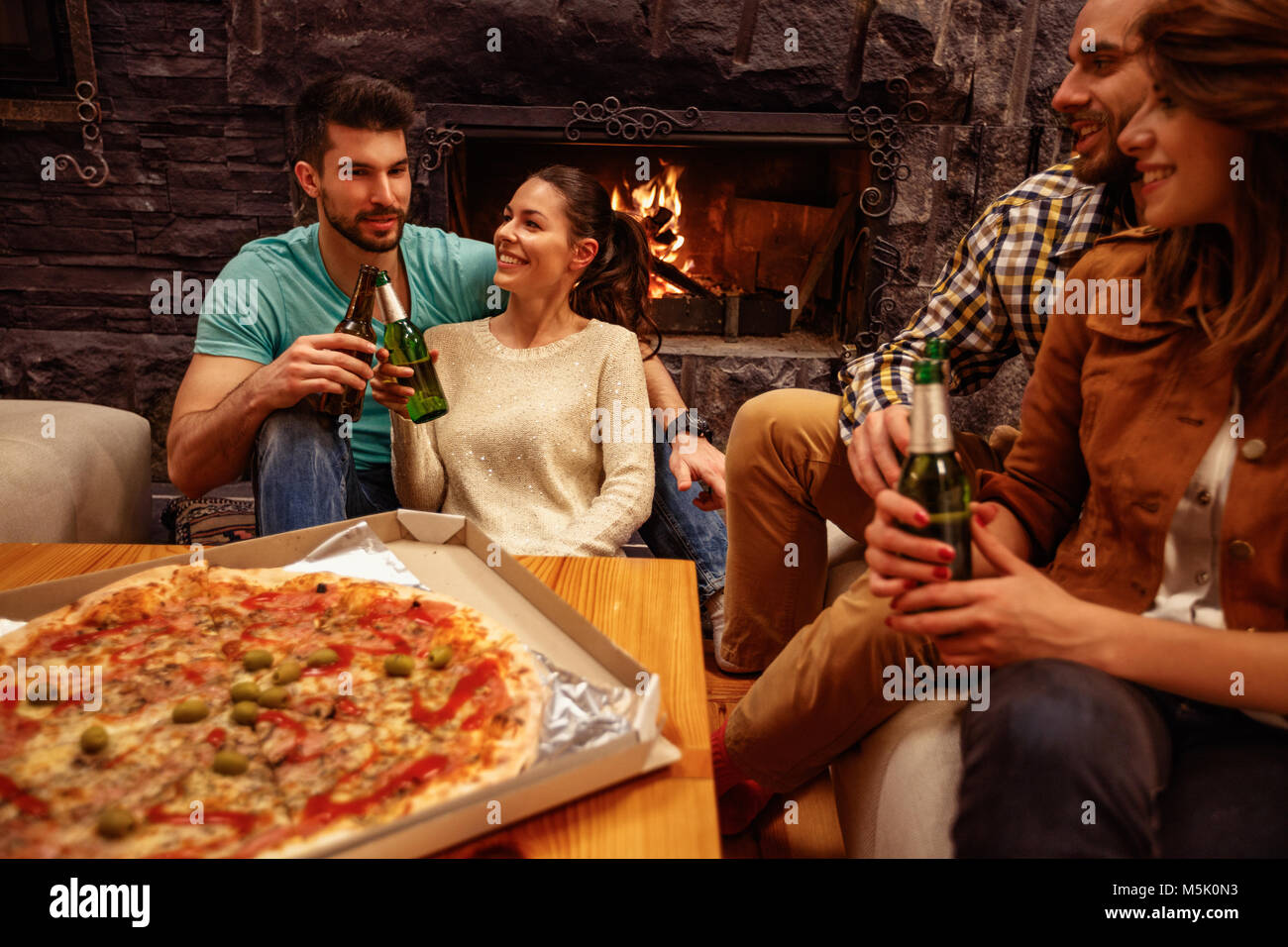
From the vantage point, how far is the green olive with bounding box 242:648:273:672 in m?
0.94

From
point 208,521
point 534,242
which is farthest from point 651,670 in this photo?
point 208,521

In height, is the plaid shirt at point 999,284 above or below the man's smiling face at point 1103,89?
below

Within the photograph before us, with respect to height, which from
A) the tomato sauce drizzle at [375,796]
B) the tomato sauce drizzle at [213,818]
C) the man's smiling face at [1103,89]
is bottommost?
the tomato sauce drizzle at [213,818]

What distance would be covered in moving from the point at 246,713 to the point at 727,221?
2.57 metres

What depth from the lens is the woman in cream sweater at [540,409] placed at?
68.7 inches

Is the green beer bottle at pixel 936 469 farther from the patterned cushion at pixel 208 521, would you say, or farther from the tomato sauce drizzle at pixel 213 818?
the patterned cushion at pixel 208 521

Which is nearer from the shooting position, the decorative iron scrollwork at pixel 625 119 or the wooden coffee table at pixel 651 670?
the wooden coffee table at pixel 651 670

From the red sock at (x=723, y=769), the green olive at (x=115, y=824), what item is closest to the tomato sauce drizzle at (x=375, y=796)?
the green olive at (x=115, y=824)

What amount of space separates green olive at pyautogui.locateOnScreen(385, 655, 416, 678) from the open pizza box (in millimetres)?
135

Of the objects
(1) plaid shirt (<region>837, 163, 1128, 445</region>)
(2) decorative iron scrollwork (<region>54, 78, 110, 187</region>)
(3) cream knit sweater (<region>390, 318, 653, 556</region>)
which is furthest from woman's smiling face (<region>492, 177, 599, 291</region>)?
(2) decorative iron scrollwork (<region>54, 78, 110, 187</region>)

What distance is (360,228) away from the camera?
5.99ft

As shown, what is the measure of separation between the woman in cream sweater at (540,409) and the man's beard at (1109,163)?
872mm
